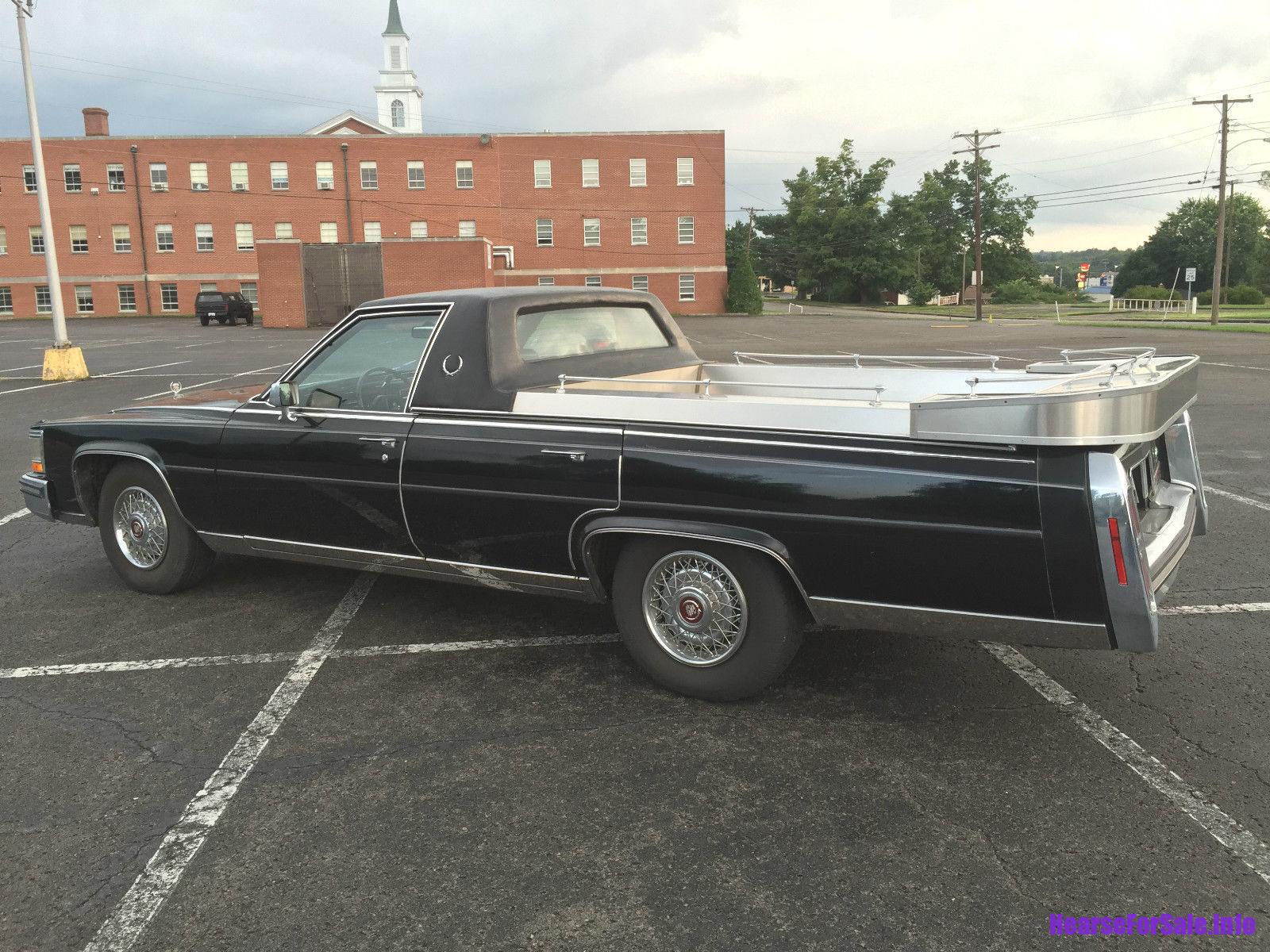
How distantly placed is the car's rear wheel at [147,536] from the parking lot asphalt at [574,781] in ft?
0.50

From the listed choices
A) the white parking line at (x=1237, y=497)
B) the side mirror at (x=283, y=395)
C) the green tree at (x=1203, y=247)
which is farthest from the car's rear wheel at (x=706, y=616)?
the green tree at (x=1203, y=247)

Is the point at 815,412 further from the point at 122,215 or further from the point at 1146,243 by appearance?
the point at 1146,243

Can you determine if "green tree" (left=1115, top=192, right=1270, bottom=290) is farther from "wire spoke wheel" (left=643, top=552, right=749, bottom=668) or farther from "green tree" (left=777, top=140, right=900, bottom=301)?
"wire spoke wheel" (left=643, top=552, right=749, bottom=668)

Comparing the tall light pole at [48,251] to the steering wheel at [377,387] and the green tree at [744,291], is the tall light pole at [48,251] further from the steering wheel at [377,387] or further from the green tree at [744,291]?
the green tree at [744,291]

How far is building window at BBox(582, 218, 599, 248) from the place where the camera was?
5891cm

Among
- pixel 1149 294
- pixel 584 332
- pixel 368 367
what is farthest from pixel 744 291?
pixel 368 367

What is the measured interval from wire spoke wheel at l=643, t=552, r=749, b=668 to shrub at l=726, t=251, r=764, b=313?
190 ft

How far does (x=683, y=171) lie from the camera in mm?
58406

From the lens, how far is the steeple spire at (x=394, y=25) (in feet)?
333

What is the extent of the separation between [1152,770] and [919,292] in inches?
3559

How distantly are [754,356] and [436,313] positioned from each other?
2461 mm

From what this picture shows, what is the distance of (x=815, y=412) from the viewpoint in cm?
359

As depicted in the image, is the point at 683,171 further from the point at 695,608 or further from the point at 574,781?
the point at 574,781

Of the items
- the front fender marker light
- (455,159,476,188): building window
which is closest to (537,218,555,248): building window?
(455,159,476,188): building window
